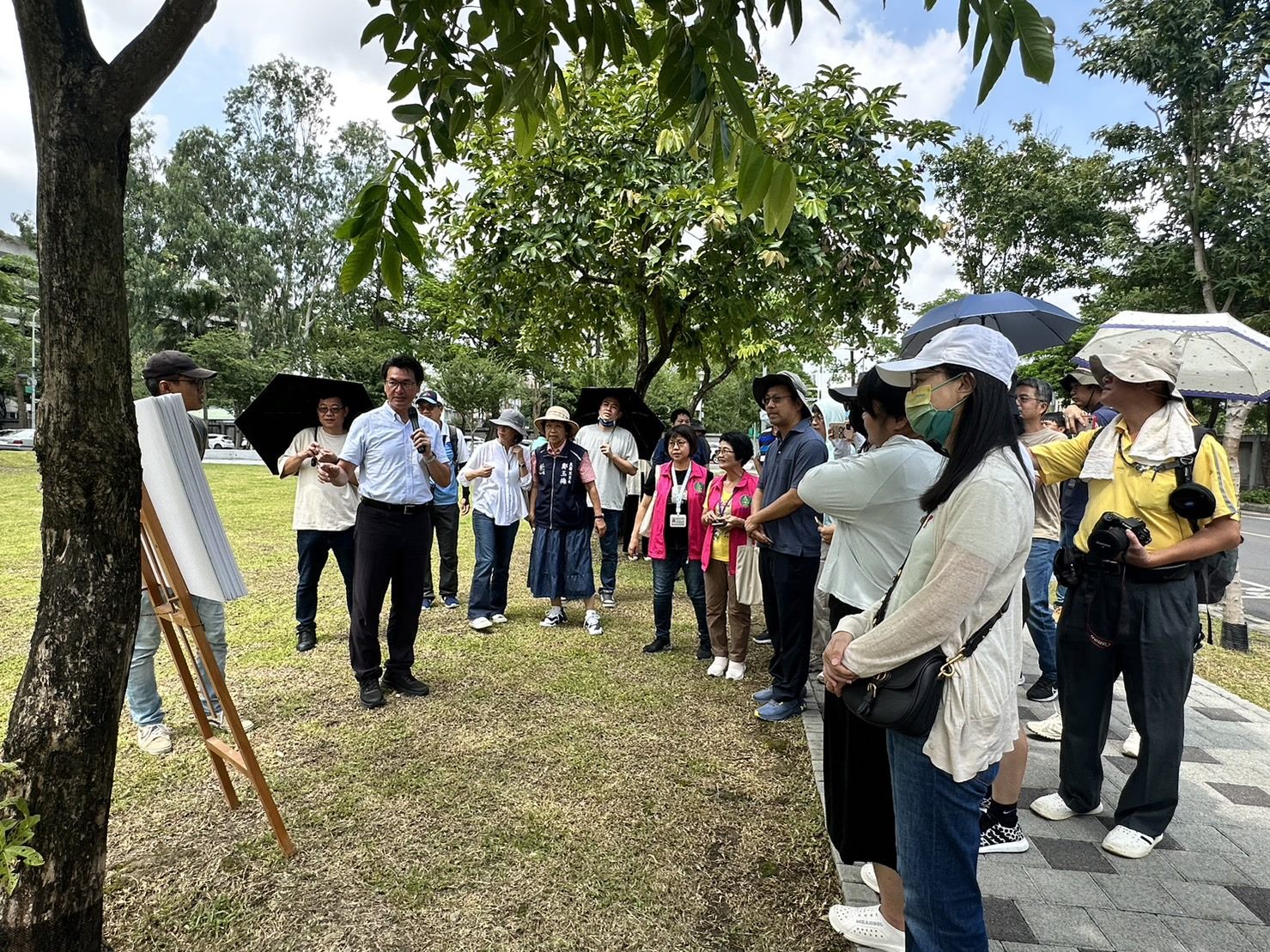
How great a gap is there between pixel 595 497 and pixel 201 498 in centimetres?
384

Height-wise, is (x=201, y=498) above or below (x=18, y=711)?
above

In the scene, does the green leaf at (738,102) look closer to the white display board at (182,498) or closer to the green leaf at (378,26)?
the green leaf at (378,26)

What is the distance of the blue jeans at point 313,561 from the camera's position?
521 cm

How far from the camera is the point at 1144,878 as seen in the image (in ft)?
8.59

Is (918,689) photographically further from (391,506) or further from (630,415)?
(630,415)

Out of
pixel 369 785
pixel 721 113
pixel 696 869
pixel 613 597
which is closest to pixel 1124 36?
pixel 613 597

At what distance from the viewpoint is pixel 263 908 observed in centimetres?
244

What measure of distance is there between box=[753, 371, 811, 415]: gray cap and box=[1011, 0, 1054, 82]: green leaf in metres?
2.74

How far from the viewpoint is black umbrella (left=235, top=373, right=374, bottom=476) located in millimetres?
4734

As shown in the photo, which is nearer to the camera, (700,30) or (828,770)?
(700,30)

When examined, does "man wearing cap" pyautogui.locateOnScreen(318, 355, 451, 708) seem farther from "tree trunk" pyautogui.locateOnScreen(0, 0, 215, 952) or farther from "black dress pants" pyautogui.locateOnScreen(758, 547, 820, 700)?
"tree trunk" pyautogui.locateOnScreen(0, 0, 215, 952)

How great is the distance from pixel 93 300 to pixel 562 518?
174 inches

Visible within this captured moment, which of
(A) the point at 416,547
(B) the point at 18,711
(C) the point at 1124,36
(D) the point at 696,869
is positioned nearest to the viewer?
(B) the point at 18,711

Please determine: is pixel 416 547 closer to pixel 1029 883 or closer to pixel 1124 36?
pixel 1029 883
